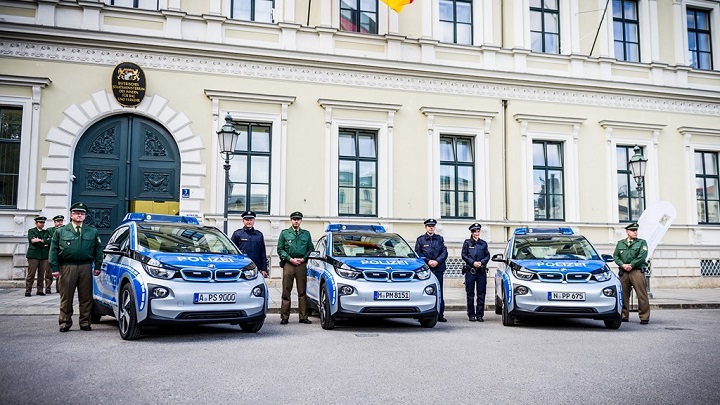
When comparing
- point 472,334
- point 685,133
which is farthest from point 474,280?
point 685,133

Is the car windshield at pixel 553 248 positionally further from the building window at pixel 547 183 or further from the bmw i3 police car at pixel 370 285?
the building window at pixel 547 183

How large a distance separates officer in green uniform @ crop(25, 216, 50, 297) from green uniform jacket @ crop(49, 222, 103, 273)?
223 inches

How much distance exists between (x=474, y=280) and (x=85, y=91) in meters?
11.2

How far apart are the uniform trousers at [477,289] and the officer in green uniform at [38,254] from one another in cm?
980

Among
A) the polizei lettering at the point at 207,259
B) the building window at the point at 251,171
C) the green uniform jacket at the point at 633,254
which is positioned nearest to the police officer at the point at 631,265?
the green uniform jacket at the point at 633,254

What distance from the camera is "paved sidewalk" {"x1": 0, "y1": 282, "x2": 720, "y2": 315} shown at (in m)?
12.0

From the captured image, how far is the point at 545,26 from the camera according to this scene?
68.2 ft

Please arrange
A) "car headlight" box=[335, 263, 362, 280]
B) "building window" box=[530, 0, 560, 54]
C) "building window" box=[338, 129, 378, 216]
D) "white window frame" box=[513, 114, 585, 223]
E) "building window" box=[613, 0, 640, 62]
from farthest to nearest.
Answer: "building window" box=[613, 0, 640, 62] → "building window" box=[530, 0, 560, 54] → "white window frame" box=[513, 114, 585, 223] → "building window" box=[338, 129, 378, 216] → "car headlight" box=[335, 263, 362, 280]

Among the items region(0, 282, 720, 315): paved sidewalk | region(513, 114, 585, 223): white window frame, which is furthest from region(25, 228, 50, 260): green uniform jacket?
region(513, 114, 585, 223): white window frame

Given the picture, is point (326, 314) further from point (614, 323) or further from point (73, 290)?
point (614, 323)

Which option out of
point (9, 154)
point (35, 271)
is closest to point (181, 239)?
point (35, 271)

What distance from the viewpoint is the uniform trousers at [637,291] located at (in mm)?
11875

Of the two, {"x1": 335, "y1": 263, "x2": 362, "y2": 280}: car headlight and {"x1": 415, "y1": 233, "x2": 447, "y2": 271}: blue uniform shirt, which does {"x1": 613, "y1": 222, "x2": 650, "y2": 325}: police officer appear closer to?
{"x1": 415, "y1": 233, "x2": 447, "y2": 271}: blue uniform shirt

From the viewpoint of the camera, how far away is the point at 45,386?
18.9ft
